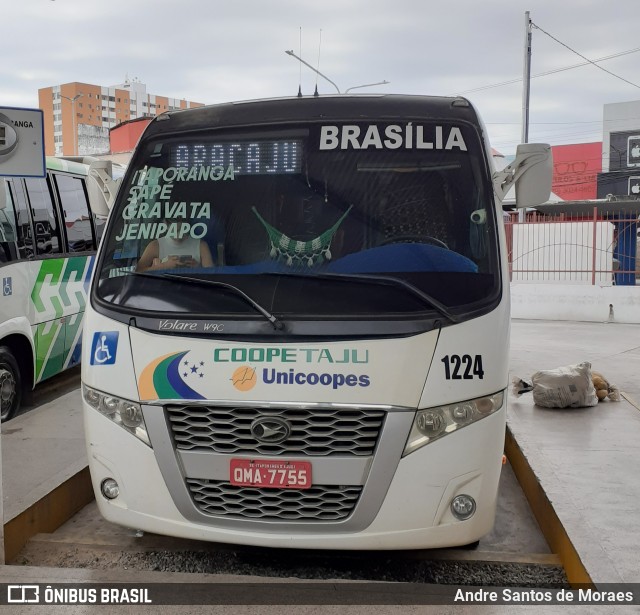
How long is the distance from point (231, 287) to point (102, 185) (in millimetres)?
1527

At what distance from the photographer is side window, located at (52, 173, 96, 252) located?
7.98m

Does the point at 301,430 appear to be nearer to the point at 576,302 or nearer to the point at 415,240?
the point at 415,240

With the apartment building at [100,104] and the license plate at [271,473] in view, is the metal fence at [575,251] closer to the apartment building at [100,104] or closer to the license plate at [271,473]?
the license plate at [271,473]

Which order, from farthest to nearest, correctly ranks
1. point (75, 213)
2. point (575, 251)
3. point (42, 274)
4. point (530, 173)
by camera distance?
1. point (575, 251)
2. point (75, 213)
3. point (42, 274)
4. point (530, 173)

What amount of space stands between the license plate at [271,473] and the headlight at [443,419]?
0.46 m

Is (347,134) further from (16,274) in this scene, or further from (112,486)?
(16,274)

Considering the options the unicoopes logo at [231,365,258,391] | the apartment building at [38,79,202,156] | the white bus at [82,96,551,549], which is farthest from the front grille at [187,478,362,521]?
the apartment building at [38,79,202,156]

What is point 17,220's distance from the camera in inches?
269

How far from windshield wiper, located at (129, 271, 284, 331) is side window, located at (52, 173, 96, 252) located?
15.1 feet

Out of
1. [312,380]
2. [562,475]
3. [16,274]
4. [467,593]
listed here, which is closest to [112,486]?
[312,380]

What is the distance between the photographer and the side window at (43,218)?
23.7 ft

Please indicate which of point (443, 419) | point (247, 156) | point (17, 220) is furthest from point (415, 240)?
point (17, 220)

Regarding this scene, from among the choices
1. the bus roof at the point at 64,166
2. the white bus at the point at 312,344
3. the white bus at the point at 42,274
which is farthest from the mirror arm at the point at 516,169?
the bus roof at the point at 64,166

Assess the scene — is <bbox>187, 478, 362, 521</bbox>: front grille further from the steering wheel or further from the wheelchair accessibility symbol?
the steering wheel
